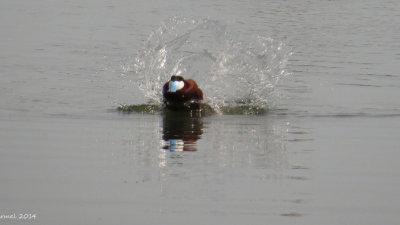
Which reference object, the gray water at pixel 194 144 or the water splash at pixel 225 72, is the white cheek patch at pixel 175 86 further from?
the water splash at pixel 225 72

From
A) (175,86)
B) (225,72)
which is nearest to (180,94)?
(175,86)

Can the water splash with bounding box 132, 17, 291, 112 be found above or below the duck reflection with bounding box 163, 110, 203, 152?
above

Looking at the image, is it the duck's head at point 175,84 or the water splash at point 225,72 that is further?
the water splash at point 225,72

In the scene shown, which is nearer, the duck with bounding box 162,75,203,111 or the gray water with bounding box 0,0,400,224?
the gray water with bounding box 0,0,400,224

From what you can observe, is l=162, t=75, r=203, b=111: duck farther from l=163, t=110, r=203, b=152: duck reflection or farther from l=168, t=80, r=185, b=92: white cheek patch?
l=163, t=110, r=203, b=152: duck reflection

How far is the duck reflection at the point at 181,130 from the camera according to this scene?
1110 centimetres

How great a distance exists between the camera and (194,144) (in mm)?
11188

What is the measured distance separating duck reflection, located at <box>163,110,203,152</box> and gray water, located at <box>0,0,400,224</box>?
0.08 m

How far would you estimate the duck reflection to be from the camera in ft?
36.4

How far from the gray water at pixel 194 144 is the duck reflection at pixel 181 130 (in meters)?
0.08

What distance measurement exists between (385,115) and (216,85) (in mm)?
3473

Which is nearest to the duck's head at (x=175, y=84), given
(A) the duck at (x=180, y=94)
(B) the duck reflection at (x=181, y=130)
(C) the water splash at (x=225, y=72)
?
(A) the duck at (x=180, y=94)

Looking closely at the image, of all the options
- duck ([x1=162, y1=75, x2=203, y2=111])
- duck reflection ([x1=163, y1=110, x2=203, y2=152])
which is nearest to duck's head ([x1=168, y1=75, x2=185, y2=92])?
duck ([x1=162, y1=75, x2=203, y2=111])

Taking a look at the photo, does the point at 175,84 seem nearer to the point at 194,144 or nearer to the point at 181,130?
the point at 181,130
